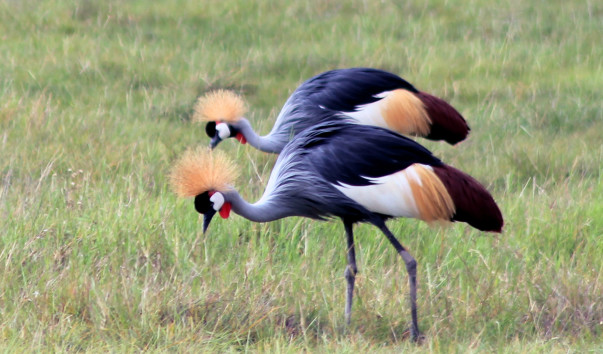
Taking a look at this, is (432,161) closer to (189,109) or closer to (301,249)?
(301,249)

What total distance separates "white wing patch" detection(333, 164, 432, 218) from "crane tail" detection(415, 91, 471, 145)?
1.82 m

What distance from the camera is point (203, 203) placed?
3945mm

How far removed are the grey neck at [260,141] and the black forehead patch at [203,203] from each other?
1779mm

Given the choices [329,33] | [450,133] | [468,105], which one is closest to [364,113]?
[450,133]

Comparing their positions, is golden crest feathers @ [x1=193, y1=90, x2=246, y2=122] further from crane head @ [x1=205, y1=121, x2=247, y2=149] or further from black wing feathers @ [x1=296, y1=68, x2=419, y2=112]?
black wing feathers @ [x1=296, y1=68, x2=419, y2=112]

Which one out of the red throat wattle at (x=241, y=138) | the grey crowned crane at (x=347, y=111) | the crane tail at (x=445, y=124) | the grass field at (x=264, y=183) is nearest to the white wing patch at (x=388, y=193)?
the grass field at (x=264, y=183)

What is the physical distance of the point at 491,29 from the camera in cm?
818

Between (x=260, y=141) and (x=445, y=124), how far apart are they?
3.67 ft

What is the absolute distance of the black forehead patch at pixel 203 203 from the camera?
393 cm

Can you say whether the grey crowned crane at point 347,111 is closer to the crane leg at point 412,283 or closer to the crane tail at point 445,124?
the crane tail at point 445,124

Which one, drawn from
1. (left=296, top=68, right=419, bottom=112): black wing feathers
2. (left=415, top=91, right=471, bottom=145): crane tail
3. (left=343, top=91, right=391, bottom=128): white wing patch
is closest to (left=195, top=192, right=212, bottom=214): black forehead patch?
(left=296, top=68, right=419, bottom=112): black wing feathers

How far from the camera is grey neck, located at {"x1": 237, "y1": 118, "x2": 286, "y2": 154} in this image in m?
5.75

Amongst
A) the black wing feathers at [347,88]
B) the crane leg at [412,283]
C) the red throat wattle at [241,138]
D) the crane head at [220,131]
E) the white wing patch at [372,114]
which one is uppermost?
the black wing feathers at [347,88]

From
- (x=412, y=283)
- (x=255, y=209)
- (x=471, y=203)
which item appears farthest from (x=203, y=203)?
(x=471, y=203)
